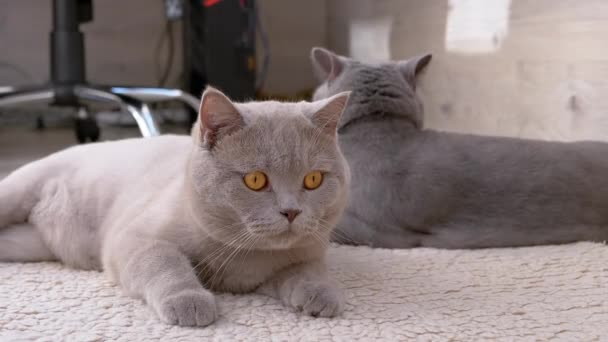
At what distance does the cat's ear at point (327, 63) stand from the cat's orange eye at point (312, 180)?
0.82 m

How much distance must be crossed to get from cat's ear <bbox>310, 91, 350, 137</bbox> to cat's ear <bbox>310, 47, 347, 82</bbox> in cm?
73

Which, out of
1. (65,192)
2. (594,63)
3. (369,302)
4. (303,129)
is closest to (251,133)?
(303,129)

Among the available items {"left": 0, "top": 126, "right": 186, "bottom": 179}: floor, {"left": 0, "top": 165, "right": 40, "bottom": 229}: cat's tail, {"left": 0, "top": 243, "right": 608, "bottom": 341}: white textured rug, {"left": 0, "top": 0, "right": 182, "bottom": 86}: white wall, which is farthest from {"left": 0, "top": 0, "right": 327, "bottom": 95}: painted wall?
{"left": 0, "top": 243, "right": 608, "bottom": 341}: white textured rug

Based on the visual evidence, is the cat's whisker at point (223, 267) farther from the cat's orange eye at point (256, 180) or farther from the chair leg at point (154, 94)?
the chair leg at point (154, 94)

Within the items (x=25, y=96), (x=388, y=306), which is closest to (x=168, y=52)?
(x=25, y=96)

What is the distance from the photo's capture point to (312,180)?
113cm

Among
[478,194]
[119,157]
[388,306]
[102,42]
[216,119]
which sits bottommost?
[388,306]

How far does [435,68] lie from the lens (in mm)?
2664

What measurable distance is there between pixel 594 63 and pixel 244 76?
5.29ft

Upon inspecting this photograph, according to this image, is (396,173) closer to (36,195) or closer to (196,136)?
(196,136)

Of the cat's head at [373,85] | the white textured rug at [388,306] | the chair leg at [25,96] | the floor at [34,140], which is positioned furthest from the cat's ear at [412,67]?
the chair leg at [25,96]

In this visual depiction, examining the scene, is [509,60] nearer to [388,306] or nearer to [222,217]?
[388,306]

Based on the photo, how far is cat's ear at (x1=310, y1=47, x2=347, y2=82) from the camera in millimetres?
1900

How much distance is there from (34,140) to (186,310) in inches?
83.0
